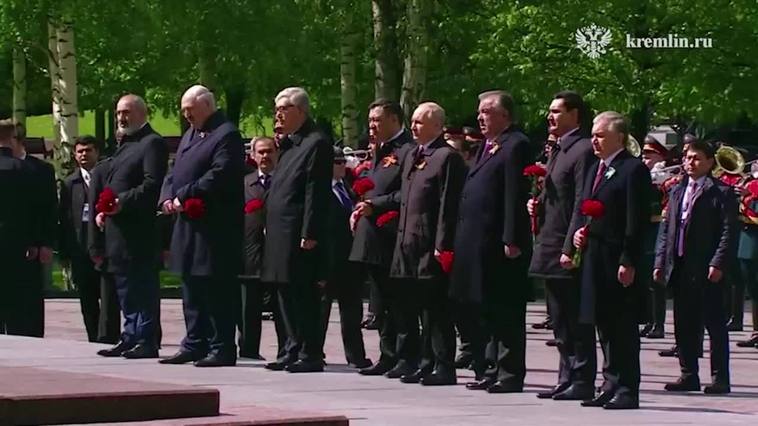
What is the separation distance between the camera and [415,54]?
31.8 meters

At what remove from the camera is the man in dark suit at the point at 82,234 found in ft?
60.6

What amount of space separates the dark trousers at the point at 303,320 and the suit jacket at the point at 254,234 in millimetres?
1463

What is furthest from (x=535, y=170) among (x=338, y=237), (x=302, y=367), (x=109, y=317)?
(x=109, y=317)

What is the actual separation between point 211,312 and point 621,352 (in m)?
3.42

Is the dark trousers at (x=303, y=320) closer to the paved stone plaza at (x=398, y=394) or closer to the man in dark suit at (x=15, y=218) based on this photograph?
the paved stone plaza at (x=398, y=394)

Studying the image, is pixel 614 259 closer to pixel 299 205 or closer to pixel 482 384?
pixel 482 384

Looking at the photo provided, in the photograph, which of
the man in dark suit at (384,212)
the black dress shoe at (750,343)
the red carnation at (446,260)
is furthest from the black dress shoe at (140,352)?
the black dress shoe at (750,343)

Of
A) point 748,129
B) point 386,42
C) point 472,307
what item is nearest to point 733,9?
point 386,42

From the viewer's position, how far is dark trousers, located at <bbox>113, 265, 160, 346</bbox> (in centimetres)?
1625

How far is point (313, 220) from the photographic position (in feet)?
50.4

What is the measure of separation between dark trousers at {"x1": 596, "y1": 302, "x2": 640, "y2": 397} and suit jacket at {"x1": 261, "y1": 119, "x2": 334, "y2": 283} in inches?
99.9

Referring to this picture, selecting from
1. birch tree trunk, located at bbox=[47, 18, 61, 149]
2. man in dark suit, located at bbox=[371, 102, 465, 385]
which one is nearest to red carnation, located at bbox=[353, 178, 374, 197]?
man in dark suit, located at bbox=[371, 102, 465, 385]

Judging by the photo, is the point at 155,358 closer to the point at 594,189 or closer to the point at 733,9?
the point at 594,189

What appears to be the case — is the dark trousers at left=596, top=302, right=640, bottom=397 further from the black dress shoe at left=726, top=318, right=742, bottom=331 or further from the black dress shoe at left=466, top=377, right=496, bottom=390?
the black dress shoe at left=726, top=318, right=742, bottom=331
